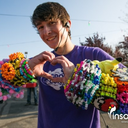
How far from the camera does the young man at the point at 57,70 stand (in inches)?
41.1

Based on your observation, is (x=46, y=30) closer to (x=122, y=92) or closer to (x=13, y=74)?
(x=13, y=74)

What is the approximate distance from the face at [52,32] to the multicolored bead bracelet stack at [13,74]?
0.82ft

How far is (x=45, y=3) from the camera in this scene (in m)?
1.12

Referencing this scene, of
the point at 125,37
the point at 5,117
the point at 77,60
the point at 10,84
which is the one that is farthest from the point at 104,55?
the point at 125,37

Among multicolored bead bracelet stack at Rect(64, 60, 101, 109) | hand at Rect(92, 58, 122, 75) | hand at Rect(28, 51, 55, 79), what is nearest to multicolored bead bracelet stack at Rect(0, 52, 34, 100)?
hand at Rect(28, 51, 55, 79)

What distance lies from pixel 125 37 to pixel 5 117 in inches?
456

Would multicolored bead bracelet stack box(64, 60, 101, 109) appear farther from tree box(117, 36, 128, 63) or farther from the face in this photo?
tree box(117, 36, 128, 63)

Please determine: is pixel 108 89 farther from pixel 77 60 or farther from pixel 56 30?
pixel 56 30

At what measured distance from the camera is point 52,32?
1.07 meters

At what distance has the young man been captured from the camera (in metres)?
1.04

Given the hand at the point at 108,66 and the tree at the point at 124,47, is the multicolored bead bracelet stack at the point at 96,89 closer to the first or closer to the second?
the hand at the point at 108,66

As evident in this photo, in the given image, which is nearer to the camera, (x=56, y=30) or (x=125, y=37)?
(x=56, y=30)

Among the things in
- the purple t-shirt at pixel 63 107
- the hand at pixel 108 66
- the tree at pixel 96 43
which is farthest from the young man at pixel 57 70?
the tree at pixel 96 43

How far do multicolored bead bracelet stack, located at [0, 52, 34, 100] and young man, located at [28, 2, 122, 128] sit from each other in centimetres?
6
